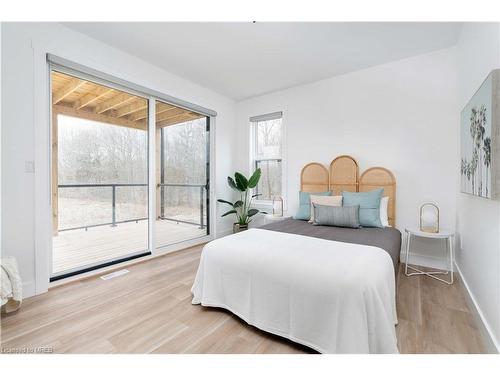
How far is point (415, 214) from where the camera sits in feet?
9.37

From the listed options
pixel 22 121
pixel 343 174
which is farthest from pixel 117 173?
pixel 343 174

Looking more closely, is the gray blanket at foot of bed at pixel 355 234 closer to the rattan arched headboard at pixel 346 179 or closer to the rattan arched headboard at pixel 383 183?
the rattan arched headboard at pixel 383 183

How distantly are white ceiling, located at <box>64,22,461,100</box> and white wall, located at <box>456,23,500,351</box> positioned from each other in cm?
51

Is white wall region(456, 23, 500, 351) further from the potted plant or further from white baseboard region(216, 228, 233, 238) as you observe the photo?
white baseboard region(216, 228, 233, 238)

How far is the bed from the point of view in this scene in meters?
1.26

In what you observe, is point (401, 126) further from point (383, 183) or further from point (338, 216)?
point (338, 216)

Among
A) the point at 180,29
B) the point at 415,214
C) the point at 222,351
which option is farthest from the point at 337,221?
the point at 180,29

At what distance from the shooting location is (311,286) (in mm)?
1392

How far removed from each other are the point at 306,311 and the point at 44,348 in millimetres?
1667

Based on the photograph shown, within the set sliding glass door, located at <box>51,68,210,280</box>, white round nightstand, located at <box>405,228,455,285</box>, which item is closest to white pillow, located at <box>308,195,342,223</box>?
white round nightstand, located at <box>405,228,455,285</box>

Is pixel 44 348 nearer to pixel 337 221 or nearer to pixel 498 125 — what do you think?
pixel 337 221

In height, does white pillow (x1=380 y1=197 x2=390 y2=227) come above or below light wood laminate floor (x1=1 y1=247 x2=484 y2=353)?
above

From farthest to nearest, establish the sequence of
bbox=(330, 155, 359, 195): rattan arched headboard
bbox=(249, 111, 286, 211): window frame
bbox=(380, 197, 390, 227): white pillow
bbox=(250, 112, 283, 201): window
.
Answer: bbox=(250, 112, 283, 201): window → bbox=(249, 111, 286, 211): window frame → bbox=(330, 155, 359, 195): rattan arched headboard → bbox=(380, 197, 390, 227): white pillow

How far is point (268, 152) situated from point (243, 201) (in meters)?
1.05
